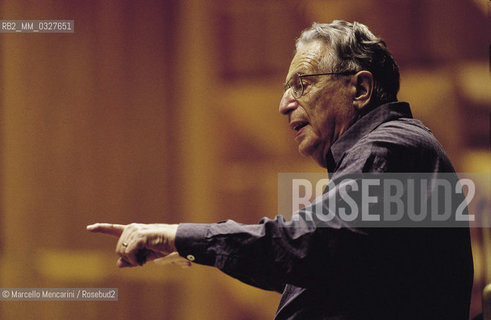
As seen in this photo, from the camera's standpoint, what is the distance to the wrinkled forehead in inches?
52.9

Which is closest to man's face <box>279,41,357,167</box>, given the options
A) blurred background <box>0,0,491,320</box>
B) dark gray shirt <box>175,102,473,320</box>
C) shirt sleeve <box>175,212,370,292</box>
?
dark gray shirt <box>175,102,473,320</box>

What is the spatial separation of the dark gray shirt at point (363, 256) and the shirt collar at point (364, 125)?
68 mm

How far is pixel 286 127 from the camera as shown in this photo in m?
2.76

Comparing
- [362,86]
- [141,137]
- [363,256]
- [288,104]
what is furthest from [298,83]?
[141,137]

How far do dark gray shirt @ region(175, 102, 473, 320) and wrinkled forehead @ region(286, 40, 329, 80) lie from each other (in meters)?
0.28

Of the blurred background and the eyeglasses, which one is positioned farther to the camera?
the blurred background

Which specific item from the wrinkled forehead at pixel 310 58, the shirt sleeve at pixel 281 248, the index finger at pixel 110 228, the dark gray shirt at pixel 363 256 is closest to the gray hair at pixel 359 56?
the wrinkled forehead at pixel 310 58

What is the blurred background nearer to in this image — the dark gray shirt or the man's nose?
the man's nose

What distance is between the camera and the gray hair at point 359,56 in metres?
1.33

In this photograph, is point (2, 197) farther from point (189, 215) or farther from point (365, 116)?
point (365, 116)

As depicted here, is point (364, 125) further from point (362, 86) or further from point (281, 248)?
point (281, 248)

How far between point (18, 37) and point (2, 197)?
2.82 ft

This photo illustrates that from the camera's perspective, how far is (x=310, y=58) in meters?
1.36

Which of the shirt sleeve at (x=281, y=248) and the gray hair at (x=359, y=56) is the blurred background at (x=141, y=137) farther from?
the shirt sleeve at (x=281, y=248)
